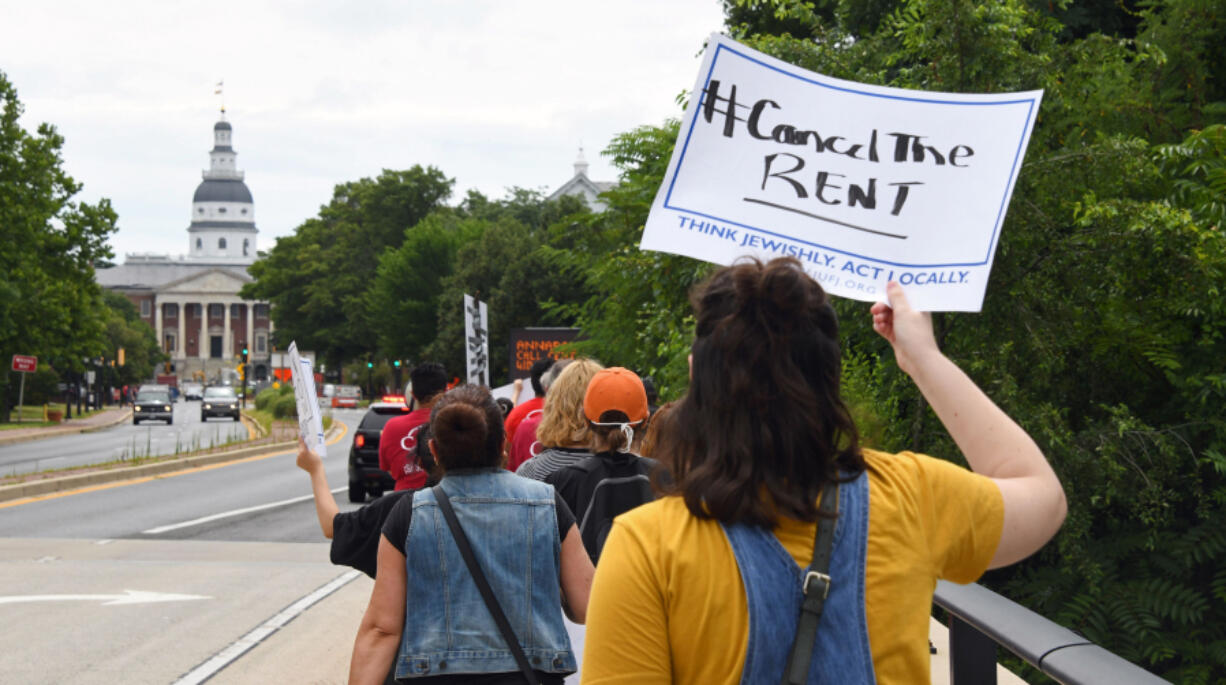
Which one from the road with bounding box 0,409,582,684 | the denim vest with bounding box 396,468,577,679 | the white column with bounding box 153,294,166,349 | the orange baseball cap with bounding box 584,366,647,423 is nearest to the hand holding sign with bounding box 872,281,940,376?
the denim vest with bounding box 396,468,577,679

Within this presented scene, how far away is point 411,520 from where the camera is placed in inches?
151

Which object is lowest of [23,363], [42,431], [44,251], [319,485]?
[42,431]

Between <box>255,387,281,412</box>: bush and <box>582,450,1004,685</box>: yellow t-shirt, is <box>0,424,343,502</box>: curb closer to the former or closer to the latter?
<box>582,450,1004,685</box>: yellow t-shirt

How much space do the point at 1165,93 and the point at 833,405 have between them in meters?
8.39

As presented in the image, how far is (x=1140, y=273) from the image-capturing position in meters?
7.25

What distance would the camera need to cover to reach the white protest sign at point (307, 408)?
4.82 metres

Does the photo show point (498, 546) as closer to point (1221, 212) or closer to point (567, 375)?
point (567, 375)

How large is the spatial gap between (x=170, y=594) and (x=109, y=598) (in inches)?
18.8

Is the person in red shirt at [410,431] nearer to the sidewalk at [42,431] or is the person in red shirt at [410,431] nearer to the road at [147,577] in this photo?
the road at [147,577]

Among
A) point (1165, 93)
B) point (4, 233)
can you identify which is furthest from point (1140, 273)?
point (4, 233)

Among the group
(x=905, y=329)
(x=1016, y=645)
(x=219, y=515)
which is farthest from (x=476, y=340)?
(x=905, y=329)

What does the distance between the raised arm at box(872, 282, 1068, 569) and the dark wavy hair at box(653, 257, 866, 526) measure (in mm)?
207

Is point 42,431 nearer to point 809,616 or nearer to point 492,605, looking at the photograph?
point 492,605

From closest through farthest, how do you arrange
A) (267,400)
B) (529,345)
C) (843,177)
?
(843,177), (529,345), (267,400)
